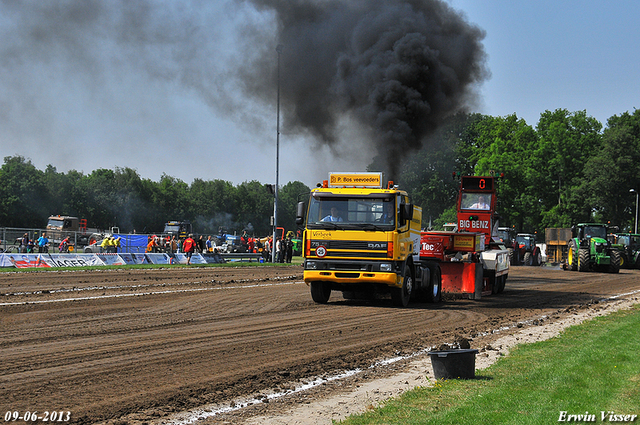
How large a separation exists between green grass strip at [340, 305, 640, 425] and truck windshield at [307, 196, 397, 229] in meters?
6.03

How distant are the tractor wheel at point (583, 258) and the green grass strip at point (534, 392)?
27.5 metres

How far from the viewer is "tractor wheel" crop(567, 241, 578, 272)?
1430 inches

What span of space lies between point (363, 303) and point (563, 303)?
19.5ft

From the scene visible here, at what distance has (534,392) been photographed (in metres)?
6.57

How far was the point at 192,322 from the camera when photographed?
11938 mm

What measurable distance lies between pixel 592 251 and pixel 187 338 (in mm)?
31210

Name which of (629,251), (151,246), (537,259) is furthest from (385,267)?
(537,259)

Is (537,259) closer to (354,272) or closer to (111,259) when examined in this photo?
(111,259)

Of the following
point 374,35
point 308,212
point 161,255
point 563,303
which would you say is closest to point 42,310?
point 308,212

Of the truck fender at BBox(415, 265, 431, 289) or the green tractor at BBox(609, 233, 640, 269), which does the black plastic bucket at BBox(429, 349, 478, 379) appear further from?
the green tractor at BBox(609, 233, 640, 269)

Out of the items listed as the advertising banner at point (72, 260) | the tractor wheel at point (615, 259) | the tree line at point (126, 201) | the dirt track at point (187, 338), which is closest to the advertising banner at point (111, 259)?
the advertising banner at point (72, 260)

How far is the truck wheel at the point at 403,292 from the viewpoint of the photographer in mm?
15727

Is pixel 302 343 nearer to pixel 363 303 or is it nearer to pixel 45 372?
pixel 45 372

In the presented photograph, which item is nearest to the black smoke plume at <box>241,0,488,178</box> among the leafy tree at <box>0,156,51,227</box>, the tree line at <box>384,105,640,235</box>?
the tree line at <box>384,105,640,235</box>
